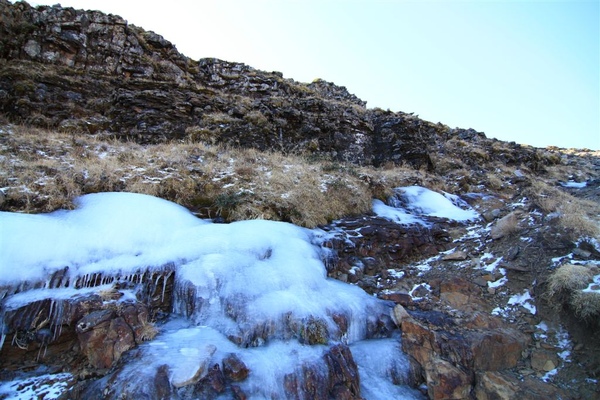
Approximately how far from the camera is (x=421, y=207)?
385 inches

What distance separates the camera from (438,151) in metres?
16.2

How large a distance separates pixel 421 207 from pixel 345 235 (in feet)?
12.1

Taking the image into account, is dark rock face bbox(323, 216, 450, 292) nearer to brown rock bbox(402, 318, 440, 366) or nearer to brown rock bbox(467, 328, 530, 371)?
brown rock bbox(402, 318, 440, 366)

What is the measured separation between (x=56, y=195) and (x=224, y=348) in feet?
15.6

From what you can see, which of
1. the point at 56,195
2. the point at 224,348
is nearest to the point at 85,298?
the point at 224,348

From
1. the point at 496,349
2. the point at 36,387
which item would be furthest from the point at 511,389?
the point at 36,387

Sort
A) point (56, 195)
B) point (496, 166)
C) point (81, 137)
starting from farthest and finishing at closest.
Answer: point (496, 166) < point (81, 137) < point (56, 195)

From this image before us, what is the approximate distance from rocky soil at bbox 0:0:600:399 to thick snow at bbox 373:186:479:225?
447 mm

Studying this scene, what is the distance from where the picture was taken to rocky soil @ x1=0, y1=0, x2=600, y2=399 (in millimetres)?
4117

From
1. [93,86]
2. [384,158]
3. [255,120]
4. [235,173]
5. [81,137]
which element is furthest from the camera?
[384,158]

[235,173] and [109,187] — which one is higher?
[235,173]

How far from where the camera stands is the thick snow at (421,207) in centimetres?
884

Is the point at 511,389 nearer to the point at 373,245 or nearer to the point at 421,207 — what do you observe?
the point at 373,245

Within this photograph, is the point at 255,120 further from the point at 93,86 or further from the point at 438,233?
the point at 438,233
